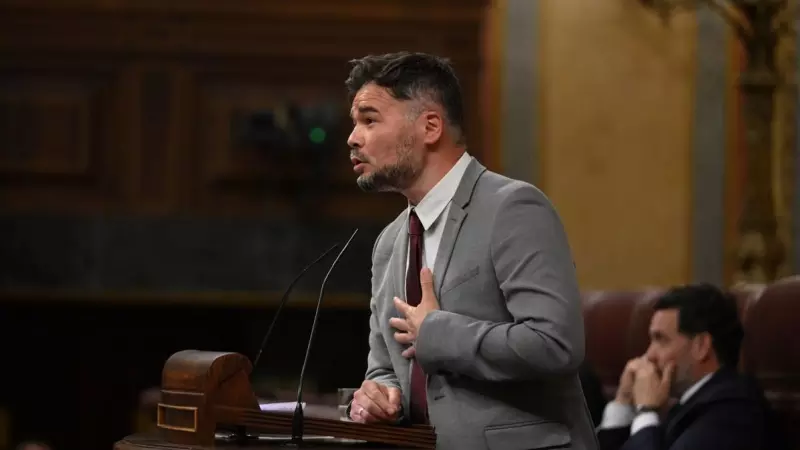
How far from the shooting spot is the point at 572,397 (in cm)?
205

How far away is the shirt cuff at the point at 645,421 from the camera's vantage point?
316cm

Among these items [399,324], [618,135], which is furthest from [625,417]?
[618,135]

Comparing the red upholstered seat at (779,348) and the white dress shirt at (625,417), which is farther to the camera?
the white dress shirt at (625,417)

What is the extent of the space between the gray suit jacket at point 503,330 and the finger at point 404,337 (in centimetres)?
5

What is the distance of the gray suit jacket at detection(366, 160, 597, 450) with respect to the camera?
192cm

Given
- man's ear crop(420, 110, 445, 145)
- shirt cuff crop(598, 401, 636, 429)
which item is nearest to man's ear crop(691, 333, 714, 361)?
shirt cuff crop(598, 401, 636, 429)

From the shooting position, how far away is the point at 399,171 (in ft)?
6.96

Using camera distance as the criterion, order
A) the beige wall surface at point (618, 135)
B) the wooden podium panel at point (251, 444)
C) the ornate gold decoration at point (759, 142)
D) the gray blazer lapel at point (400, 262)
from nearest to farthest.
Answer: the wooden podium panel at point (251, 444) → the gray blazer lapel at point (400, 262) → the ornate gold decoration at point (759, 142) → the beige wall surface at point (618, 135)

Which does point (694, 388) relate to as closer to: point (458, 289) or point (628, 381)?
point (628, 381)

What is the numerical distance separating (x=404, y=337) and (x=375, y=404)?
109 mm

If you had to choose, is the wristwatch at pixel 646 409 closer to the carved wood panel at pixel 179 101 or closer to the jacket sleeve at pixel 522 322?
the jacket sleeve at pixel 522 322

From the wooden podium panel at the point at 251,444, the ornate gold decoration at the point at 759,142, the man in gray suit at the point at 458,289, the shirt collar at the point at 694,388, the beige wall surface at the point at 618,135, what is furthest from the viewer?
the beige wall surface at the point at 618,135

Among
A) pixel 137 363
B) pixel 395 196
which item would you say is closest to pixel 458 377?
pixel 395 196

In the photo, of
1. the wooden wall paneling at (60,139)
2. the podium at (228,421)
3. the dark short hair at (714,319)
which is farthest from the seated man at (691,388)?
the wooden wall paneling at (60,139)
